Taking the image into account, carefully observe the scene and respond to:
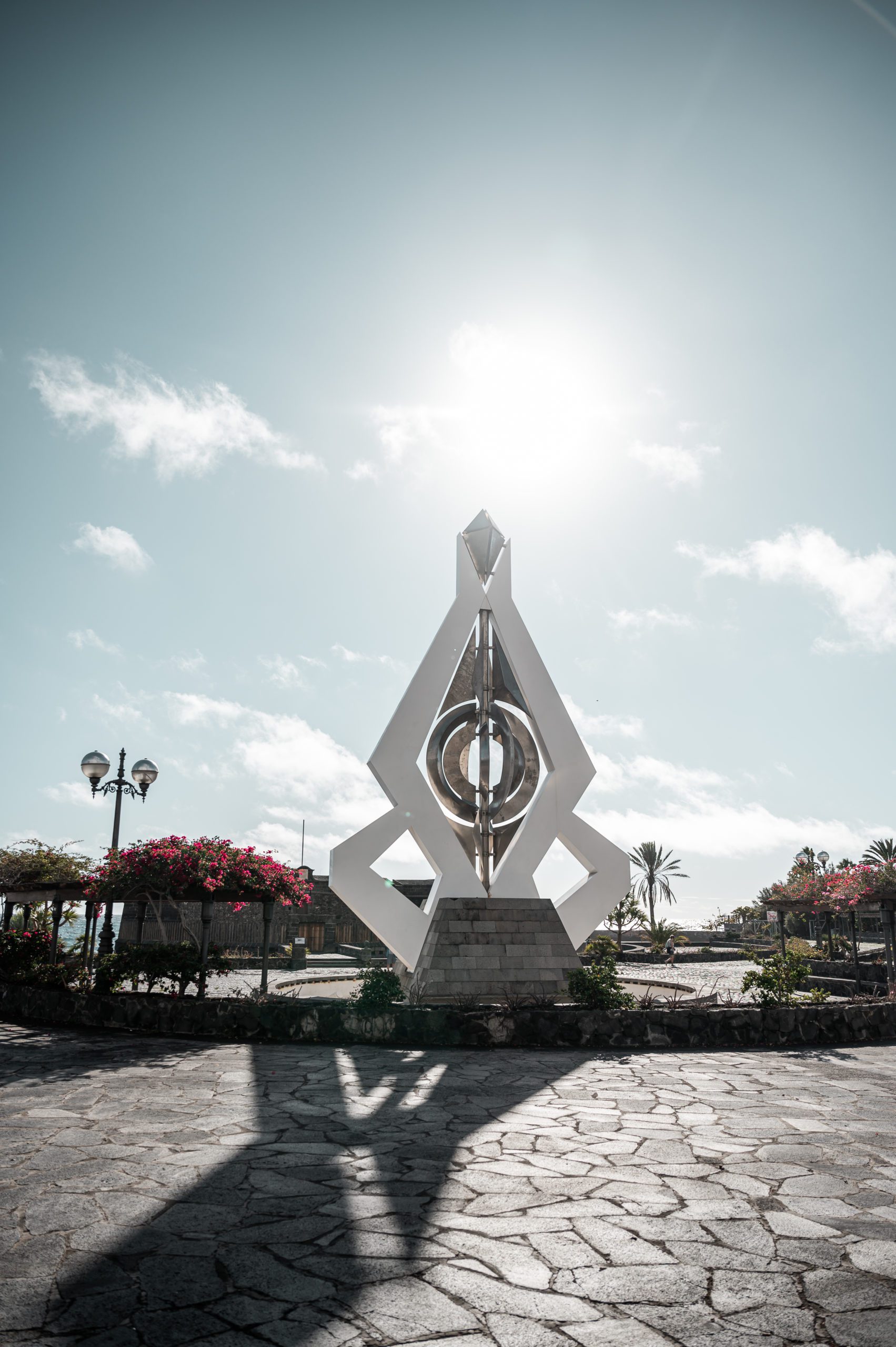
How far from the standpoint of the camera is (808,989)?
18.0m

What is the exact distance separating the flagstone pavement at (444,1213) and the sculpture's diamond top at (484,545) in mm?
13177

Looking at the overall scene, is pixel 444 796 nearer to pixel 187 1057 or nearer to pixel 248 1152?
pixel 187 1057

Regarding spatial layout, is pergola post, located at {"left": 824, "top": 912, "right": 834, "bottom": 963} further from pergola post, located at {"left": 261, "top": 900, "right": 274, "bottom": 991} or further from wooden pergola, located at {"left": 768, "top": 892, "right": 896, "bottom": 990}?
pergola post, located at {"left": 261, "top": 900, "right": 274, "bottom": 991}

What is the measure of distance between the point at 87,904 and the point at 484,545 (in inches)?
438

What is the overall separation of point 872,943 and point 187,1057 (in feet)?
127

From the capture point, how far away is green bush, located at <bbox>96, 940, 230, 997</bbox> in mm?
12344

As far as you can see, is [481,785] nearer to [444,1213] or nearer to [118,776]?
[118,776]

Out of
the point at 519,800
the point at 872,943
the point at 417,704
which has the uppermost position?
the point at 417,704

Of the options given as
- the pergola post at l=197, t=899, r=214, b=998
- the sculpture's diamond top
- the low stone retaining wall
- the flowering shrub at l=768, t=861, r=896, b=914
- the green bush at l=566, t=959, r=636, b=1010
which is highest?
the sculpture's diamond top

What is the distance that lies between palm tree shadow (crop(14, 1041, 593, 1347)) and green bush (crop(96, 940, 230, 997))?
4.60 meters

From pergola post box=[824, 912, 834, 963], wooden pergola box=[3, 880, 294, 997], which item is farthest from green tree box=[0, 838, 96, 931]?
pergola post box=[824, 912, 834, 963]

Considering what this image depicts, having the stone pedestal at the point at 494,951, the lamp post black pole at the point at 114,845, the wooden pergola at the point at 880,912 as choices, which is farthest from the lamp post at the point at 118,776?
the wooden pergola at the point at 880,912

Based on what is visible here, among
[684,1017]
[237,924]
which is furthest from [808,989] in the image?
[237,924]

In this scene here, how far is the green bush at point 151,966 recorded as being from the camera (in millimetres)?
12344
